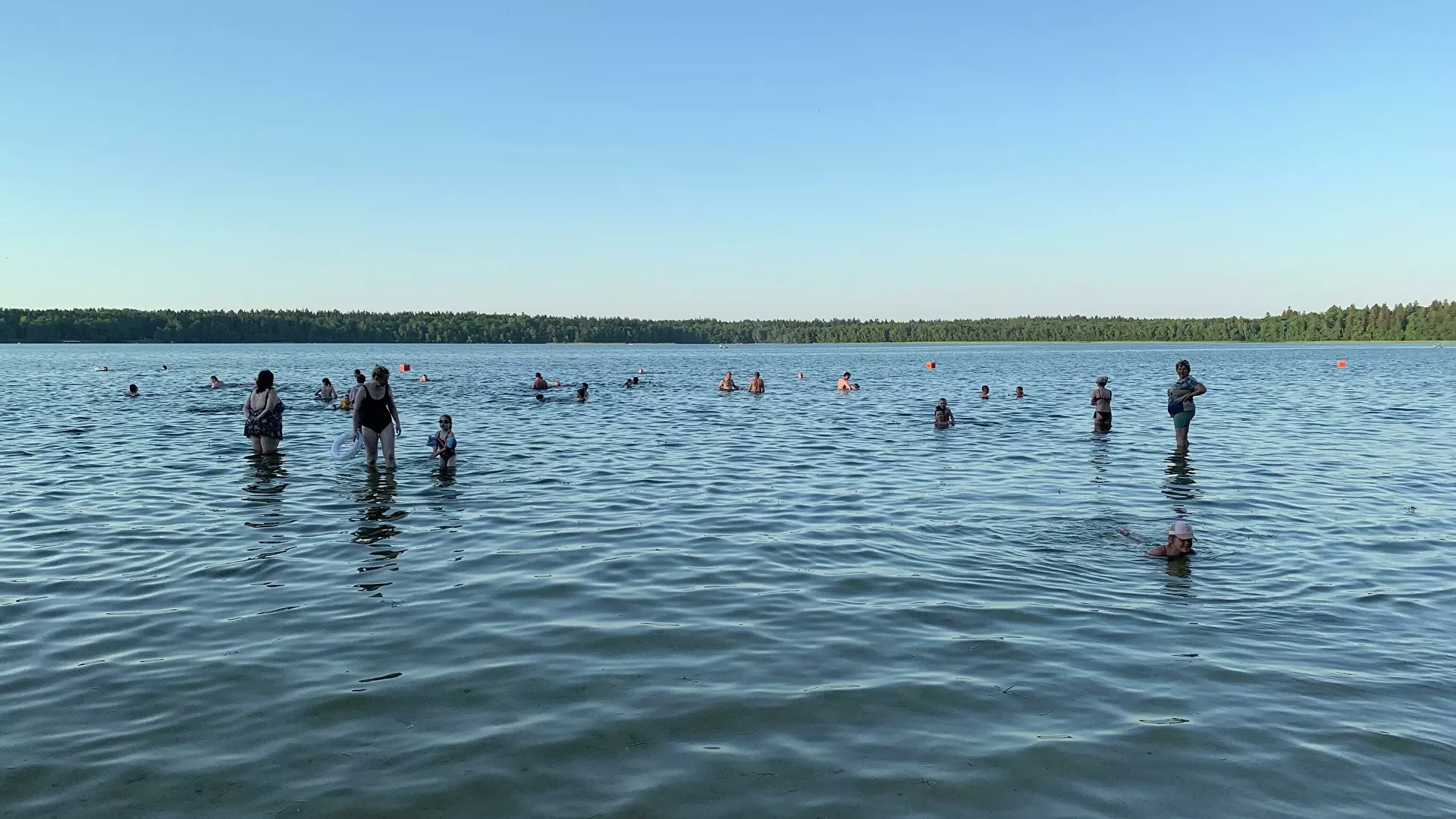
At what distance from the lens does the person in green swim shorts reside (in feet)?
74.1

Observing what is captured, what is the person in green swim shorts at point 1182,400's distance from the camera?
22578 mm

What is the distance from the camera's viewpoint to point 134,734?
6.67m

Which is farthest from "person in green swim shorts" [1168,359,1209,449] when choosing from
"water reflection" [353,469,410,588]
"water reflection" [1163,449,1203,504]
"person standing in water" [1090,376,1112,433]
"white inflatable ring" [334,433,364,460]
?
"white inflatable ring" [334,433,364,460]

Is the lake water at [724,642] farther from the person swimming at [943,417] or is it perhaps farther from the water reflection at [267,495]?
the person swimming at [943,417]

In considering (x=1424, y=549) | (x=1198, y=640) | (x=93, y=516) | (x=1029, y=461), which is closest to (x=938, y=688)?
(x=1198, y=640)

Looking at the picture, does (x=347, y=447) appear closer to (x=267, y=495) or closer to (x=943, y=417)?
(x=267, y=495)

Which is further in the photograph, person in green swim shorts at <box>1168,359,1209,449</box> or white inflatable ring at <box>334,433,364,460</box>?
person in green swim shorts at <box>1168,359,1209,449</box>

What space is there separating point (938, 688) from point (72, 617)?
8.40 meters

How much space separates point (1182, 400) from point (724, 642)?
1782 cm

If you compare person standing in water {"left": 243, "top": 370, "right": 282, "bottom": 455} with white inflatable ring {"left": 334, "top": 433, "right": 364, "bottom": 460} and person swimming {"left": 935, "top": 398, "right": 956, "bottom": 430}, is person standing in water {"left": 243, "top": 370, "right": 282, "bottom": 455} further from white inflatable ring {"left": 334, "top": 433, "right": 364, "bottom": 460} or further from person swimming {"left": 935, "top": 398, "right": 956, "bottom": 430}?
person swimming {"left": 935, "top": 398, "right": 956, "bottom": 430}

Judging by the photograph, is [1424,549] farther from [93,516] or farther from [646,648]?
[93,516]

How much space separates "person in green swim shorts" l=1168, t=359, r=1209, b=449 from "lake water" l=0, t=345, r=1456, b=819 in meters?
2.59

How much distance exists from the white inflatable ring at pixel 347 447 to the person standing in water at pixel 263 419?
5.79 ft

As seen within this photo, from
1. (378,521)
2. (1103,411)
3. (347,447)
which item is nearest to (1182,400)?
(1103,411)
